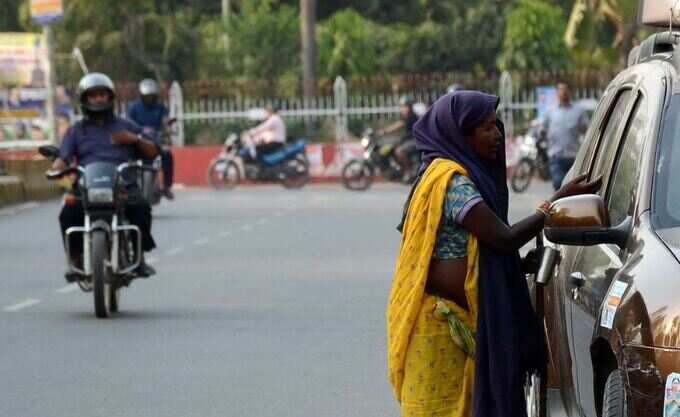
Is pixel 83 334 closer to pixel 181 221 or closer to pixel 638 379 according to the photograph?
pixel 638 379

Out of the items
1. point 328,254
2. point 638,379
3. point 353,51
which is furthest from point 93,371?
point 353,51

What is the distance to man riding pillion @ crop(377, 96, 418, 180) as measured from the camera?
35.2 meters

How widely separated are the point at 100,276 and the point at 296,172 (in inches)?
930

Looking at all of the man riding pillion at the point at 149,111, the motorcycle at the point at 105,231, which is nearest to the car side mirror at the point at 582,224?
the motorcycle at the point at 105,231

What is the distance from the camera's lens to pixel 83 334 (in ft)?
40.1

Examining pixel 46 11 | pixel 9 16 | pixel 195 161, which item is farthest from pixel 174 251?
pixel 9 16

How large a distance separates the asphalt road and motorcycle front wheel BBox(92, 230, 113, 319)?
14 centimetres

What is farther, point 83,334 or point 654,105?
point 83,334

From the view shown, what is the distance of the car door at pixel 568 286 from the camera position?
629cm

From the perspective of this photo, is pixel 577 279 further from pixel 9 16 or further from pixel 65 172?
pixel 9 16

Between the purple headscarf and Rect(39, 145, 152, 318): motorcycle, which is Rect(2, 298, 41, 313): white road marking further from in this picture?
the purple headscarf

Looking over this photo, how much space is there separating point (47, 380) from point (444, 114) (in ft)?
15.5

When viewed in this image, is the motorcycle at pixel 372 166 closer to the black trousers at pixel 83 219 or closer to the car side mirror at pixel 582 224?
the black trousers at pixel 83 219

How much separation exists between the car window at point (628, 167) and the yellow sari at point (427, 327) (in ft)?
1.71
